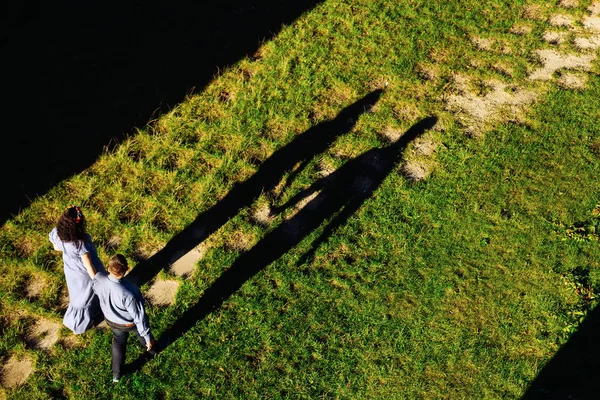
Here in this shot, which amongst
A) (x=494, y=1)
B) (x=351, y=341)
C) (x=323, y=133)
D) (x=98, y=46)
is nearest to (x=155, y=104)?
(x=98, y=46)

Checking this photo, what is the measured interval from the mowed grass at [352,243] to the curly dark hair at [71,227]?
54.1 inches

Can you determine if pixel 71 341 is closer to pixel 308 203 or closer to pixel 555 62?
pixel 308 203

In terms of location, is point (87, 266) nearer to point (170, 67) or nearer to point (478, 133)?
point (170, 67)

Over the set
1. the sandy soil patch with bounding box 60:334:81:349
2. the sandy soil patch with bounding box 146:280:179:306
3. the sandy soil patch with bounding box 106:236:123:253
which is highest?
the sandy soil patch with bounding box 106:236:123:253

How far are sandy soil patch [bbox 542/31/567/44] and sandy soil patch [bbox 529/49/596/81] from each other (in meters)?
0.29

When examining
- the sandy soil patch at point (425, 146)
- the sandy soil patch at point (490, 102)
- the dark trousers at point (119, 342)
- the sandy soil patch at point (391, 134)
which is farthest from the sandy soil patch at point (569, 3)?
the dark trousers at point (119, 342)

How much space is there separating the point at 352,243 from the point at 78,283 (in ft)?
10.8

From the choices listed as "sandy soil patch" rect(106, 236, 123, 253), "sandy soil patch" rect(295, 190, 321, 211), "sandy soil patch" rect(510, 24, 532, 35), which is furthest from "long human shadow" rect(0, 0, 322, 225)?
"sandy soil patch" rect(510, 24, 532, 35)

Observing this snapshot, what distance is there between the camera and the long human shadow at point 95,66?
8.28m

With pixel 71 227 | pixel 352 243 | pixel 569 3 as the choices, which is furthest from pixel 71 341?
pixel 569 3

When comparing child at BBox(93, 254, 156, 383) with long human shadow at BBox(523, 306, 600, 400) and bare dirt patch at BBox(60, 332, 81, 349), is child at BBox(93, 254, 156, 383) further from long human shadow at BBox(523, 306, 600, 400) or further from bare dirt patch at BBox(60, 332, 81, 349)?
long human shadow at BBox(523, 306, 600, 400)

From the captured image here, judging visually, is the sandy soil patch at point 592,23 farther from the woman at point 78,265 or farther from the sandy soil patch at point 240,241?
the woman at point 78,265

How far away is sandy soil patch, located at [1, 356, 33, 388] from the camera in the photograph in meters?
6.40

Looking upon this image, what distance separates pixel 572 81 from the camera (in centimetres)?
945
